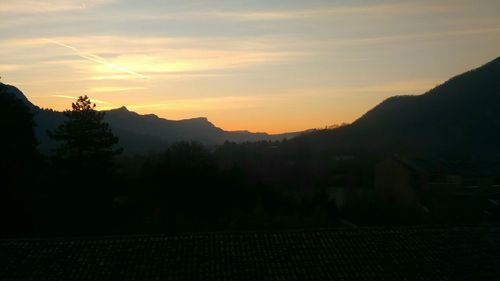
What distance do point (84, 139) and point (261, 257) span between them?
1753cm

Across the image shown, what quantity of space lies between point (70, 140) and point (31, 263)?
15.7 m

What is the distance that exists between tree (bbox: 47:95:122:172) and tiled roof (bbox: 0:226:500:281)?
13.7 metres

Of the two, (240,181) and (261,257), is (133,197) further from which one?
(261,257)

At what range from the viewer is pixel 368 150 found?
6153cm

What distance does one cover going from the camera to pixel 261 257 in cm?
1550

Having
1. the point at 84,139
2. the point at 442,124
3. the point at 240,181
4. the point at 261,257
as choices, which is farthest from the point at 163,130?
the point at 261,257


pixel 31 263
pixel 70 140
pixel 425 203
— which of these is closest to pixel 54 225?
pixel 70 140

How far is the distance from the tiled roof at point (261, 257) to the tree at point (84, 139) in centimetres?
1367

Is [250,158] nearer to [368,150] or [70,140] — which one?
[368,150]

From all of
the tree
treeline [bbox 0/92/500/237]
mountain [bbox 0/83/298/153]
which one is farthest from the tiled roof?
mountain [bbox 0/83/298/153]

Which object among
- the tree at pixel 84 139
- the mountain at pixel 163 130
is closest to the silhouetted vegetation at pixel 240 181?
the tree at pixel 84 139

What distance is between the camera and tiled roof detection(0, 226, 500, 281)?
48.4 ft

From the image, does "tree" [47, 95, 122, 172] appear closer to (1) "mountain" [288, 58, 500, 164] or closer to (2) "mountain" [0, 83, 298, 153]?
(1) "mountain" [288, 58, 500, 164]

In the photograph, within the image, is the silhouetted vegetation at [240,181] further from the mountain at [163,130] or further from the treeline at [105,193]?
the mountain at [163,130]
